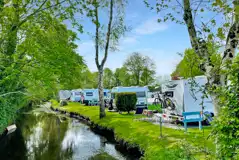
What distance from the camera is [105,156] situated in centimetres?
892

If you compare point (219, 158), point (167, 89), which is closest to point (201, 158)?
point (219, 158)

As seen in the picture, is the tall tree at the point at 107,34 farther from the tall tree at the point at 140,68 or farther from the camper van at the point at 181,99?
the tall tree at the point at 140,68

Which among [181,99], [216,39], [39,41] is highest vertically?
[39,41]

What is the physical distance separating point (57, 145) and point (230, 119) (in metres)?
10.1

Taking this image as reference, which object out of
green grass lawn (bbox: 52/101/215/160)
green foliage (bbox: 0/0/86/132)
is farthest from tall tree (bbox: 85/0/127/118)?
green foliage (bbox: 0/0/86/132)

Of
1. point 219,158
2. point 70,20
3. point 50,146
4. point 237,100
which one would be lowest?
point 50,146

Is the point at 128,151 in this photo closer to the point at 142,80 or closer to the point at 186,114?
the point at 186,114

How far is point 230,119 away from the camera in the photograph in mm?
3201

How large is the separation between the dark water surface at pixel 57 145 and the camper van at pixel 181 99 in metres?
4.34

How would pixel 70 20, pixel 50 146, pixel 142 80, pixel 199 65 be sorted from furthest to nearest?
pixel 142 80
pixel 50 146
pixel 70 20
pixel 199 65

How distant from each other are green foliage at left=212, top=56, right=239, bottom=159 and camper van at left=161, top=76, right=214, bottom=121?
24.6 feet

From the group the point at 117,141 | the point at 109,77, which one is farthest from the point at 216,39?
the point at 109,77

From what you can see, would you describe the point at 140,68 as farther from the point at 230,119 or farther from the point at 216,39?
the point at 230,119

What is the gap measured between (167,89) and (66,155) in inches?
279
